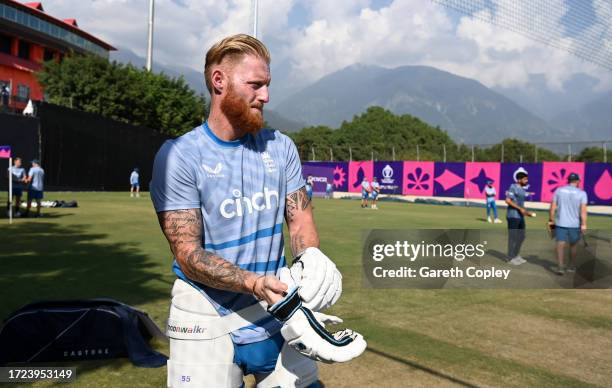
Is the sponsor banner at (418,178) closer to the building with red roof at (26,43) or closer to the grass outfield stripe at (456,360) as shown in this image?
the grass outfield stripe at (456,360)

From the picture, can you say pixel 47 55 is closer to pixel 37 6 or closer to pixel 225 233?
pixel 37 6

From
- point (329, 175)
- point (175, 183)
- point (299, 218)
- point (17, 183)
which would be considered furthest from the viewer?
point (329, 175)

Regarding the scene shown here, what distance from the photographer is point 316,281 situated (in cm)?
208

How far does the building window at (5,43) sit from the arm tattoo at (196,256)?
67.3 meters

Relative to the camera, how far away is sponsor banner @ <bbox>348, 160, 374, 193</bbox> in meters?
42.7

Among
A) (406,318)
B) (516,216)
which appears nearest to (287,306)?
(406,318)

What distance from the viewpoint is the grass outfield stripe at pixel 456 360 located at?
5.03 m

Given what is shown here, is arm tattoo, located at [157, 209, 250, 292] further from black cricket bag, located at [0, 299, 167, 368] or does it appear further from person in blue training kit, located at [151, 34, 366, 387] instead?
black cricket bag, located at [0, 299, 167, 368]

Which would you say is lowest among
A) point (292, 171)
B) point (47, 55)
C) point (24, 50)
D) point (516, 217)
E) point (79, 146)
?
point (516, 217)

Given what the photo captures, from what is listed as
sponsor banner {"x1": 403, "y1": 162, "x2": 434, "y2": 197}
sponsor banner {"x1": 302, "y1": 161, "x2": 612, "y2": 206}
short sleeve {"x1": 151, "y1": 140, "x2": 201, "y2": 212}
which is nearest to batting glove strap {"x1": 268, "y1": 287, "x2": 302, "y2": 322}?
short sleeve {"x1": 151, "y1": 140, "x2": 201, "y2": 212}

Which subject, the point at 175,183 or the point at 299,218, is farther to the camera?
the point at 299,218

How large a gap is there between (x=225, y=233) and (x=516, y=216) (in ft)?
36.4

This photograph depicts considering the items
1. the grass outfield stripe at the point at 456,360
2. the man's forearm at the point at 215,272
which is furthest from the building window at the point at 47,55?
the man's forearm at the point at 215,272

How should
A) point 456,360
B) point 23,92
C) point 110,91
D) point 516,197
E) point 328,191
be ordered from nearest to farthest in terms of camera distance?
point 456,360 → point 516,197 → point 328,191 → point 110,91 → point 23,92
